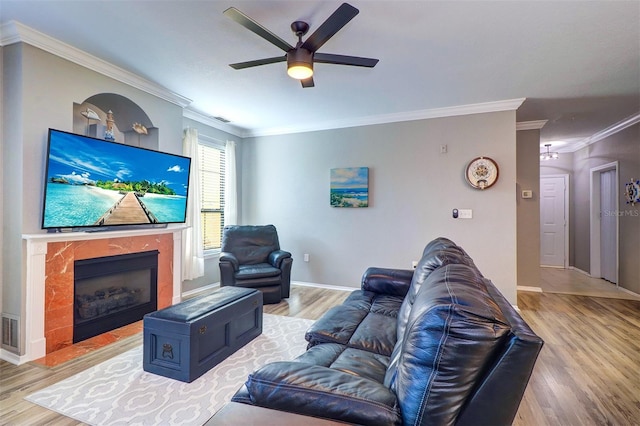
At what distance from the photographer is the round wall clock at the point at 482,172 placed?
3.98 m

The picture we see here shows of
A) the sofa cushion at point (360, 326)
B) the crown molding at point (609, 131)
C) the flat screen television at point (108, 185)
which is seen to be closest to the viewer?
the sofa cushion at point (360, 326)

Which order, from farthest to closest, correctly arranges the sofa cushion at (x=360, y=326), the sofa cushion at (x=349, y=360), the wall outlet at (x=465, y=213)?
the wall outlet at (x=465, y=213) → the sofa cushion at (x=360, y=326) → the sofa cushion at (x=349, y=360)

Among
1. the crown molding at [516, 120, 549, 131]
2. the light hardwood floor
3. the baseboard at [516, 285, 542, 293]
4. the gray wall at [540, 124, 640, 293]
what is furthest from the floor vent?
the gray wall at [540, 124, 640, 293]

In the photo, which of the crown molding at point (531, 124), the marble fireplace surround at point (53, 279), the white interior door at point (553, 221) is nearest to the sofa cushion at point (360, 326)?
the marble fireplace surround at point (53, 279)

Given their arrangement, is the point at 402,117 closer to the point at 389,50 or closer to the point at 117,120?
the point at 389,50

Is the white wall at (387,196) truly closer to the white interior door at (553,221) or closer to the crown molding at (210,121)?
the crown molding at (210,121)

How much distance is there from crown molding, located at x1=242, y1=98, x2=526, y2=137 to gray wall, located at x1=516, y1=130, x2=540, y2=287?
50.9 inches

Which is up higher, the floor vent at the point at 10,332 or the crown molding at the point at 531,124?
the crown molding at the point at 531,124

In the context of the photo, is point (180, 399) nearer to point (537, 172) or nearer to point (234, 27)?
point (234, 27)

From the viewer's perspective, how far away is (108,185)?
2.97 m

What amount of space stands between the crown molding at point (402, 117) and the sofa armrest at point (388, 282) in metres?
2.55

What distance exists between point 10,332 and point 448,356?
3.42m

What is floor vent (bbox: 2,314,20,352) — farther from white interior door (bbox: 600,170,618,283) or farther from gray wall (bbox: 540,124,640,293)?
white interior door (bbox: 600,170,618,283)

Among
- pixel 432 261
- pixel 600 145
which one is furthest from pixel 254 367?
pixel 600 145
